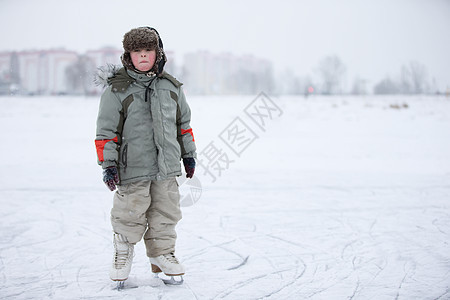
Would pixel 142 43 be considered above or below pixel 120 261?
above

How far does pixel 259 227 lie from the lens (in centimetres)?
360

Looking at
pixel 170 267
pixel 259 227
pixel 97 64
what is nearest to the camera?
pixel 170 267

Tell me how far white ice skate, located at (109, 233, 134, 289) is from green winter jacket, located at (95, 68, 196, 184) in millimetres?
364

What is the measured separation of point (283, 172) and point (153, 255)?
173 inches

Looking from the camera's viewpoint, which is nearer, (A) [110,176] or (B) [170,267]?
(A) [110,176]

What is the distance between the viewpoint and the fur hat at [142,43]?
2225mm

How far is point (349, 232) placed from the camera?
3449mm

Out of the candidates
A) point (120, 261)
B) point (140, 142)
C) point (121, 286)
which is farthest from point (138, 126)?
point (121, 286)

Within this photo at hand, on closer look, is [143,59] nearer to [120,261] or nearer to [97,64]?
[120,261]

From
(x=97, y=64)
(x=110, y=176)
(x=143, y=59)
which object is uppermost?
(x=97, y=64)

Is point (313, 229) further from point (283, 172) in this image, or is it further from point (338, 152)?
point (338, 152)

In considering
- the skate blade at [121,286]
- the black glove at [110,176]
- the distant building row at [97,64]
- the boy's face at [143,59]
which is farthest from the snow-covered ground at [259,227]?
the distant building row at [97,64]

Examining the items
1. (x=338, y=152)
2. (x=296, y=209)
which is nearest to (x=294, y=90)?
(x=338, y=152)

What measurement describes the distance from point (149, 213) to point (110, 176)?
15.2 inches
